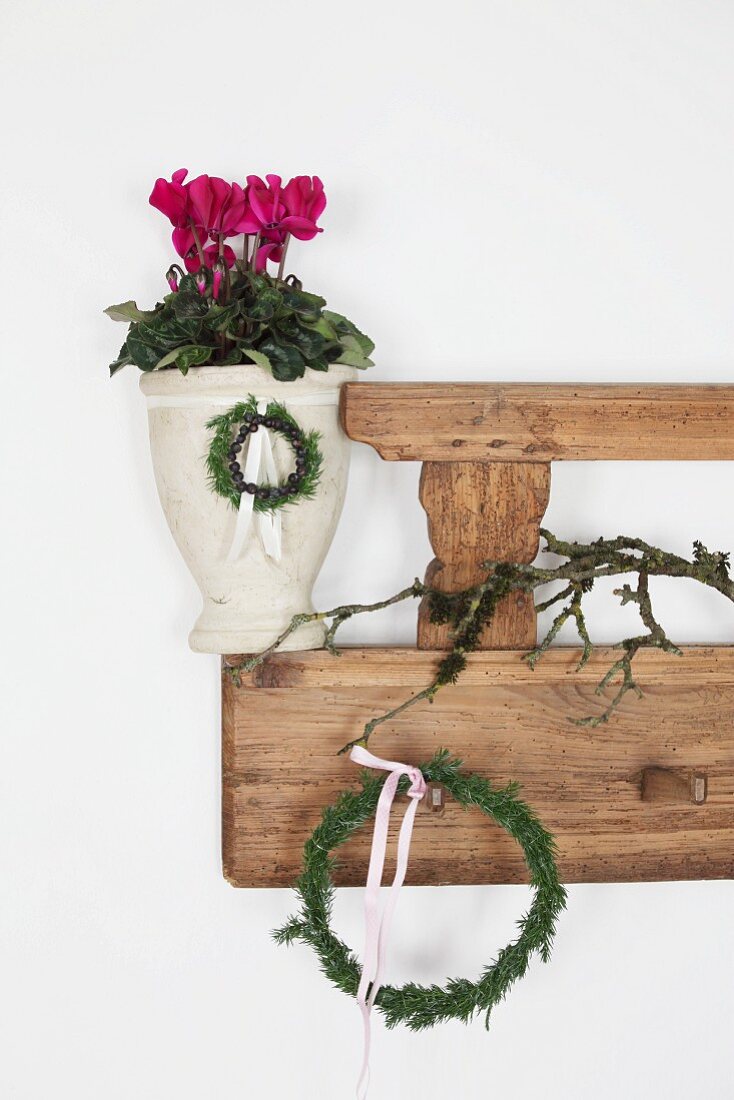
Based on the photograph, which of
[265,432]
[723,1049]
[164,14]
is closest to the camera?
[265,432]

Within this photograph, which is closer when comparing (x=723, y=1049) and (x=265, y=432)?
(x=265, y=432)

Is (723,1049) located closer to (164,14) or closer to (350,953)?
(350,953)

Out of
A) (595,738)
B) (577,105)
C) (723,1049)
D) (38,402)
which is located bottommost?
(723,1049)

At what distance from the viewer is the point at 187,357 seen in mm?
843

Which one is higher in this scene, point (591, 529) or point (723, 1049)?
point (591, 529)

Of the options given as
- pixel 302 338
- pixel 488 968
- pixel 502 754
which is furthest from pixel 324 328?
pixel 488 968

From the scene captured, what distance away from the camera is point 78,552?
97 cm

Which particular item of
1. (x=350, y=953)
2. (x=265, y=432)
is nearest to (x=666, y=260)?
(x=265, y=432)

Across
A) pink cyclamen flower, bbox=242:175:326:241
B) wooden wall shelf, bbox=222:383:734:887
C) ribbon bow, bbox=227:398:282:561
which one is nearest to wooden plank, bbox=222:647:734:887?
wooden wall shelf, bbox=222:383:734:887

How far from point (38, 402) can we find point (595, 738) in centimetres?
57

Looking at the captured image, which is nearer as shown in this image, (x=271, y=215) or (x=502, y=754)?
(x=271, y=215)

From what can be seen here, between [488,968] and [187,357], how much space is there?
560 millimetres

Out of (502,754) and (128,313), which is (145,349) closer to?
(128,313)

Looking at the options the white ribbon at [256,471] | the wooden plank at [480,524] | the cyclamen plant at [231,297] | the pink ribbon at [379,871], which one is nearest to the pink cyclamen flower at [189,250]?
the cyclamen plant at [231,297]
